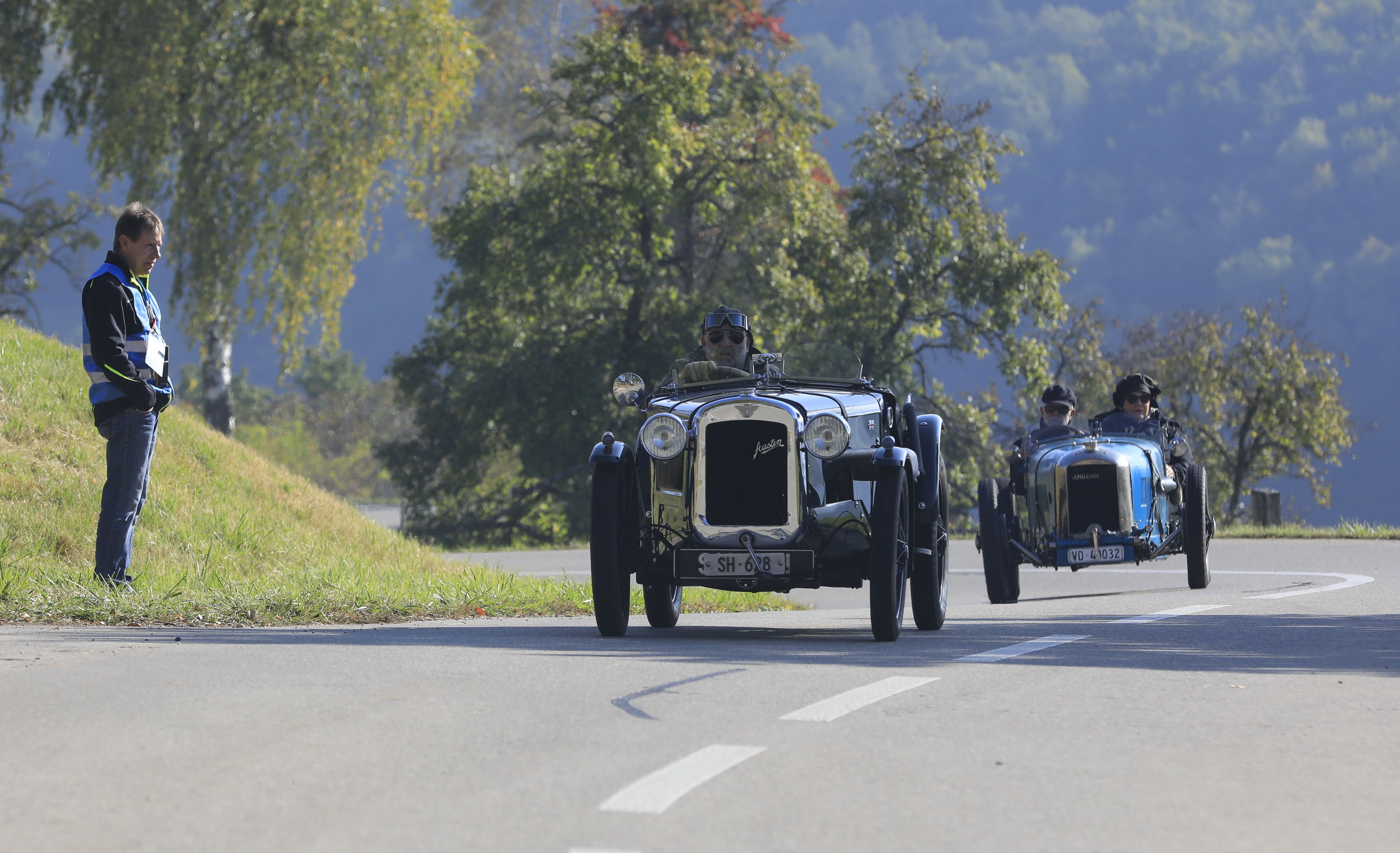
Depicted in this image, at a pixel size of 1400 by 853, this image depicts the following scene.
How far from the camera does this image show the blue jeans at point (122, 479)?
32.7ft

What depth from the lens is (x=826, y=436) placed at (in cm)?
904

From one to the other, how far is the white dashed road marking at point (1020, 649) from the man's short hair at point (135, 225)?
5374mm

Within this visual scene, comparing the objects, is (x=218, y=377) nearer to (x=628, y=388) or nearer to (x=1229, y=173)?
(x=628, y=388)

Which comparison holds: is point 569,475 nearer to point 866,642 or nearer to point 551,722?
point 866,642

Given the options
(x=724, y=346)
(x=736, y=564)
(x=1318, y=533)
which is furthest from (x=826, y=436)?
(x=1318, y=533)

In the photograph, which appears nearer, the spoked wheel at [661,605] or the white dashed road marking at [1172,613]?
the spoked wheel at [661,605]

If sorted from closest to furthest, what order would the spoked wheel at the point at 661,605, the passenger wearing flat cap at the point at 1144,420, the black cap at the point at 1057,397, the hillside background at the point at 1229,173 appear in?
the spoked wheel at the point at 661,605
the passenger wearing flat cap at the point at 1144,420
the black cap at the point at 1057,397
the hillside background at the point at 1229,173

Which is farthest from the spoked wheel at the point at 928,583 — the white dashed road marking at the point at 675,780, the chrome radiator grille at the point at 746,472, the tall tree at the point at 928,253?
the tall tree at the point at 928,253

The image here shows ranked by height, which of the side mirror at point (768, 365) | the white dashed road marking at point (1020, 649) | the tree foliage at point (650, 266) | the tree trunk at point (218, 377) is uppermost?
the tree foliage at point (650, 266)

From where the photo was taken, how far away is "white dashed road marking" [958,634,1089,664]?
799 cm

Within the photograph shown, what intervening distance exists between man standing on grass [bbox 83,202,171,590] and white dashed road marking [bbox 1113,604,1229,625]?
6.28 metres

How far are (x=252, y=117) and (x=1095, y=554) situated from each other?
19496mm

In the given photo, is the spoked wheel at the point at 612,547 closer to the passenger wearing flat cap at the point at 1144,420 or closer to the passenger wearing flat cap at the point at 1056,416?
the passenger wearing flat cap at the point at 1056,416

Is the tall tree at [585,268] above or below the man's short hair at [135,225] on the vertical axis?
above
